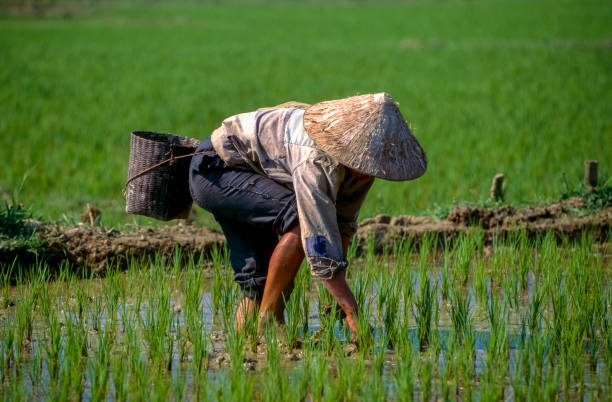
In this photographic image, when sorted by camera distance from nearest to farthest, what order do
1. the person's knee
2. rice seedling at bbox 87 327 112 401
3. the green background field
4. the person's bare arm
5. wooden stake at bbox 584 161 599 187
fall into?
rice seedling at bbox 87 327 112 401, the person's bare arm, the person's knee, wooden stake at bbox 584 161 599 187, the green background field

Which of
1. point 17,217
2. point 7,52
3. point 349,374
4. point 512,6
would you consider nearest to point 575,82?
point 17,217

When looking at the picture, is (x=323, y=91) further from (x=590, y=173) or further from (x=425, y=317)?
(x=425, y=317)

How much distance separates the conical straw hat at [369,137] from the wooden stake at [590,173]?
2997 mm

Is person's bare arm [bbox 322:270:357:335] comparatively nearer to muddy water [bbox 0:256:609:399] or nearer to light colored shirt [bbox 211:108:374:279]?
light colored shirt [bbox 211:108:374:279]

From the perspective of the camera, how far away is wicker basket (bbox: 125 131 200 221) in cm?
368

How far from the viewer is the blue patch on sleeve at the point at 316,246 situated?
3061 millimetres

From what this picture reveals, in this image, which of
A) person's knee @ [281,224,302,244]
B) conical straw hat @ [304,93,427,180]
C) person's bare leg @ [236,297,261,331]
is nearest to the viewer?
conical straw hat @ [304,93,427,180]

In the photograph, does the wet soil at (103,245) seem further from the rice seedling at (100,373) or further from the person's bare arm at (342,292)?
the person's bare arm at (342,292)

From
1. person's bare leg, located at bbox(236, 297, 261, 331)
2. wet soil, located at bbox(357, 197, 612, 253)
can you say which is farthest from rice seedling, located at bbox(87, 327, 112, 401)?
wet soil, located at bbox(357, 197, 612, 253)

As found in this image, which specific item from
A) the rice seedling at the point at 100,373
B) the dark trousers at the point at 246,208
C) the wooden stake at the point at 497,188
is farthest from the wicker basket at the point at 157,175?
the wooden stake at the point at 497,188

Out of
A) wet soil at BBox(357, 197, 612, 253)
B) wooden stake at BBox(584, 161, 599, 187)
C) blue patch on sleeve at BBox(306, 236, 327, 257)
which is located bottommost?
blue patch on sleeve at BBox(306, 236, 327, 257)

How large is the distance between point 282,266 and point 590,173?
11.0 feet

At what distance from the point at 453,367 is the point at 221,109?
30.7 ft

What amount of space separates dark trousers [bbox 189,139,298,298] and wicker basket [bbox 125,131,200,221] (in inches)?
7.4
